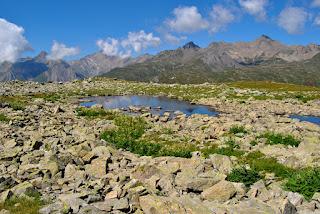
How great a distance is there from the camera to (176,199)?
15711 millimetres

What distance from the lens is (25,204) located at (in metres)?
15.2

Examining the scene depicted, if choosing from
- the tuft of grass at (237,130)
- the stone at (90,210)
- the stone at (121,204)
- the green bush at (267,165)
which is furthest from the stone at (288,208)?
the tuft of grass at (237,130)

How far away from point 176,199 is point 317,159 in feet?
33.8

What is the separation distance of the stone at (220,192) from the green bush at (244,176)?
204 cm

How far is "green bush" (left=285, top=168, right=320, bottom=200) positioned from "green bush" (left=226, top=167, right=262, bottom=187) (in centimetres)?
157

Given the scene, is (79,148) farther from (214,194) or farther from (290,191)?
(290,191)

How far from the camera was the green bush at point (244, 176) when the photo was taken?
62.7ft

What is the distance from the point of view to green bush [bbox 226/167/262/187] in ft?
62.7

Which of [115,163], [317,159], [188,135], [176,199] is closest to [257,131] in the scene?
[188,135]

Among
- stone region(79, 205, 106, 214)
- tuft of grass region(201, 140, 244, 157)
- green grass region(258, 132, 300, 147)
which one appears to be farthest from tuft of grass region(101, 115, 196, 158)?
stone region(79, 205, 106, 214)

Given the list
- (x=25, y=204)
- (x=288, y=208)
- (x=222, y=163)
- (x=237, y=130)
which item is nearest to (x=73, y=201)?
(x=25, y=204)

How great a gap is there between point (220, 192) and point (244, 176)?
2.81 m

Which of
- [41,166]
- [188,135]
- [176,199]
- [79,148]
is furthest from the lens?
[188,135]

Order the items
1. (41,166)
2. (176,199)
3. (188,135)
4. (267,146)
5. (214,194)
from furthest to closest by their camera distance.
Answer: (188,135) < (267,146) < (41,166) < (214,194) < (176,199)
